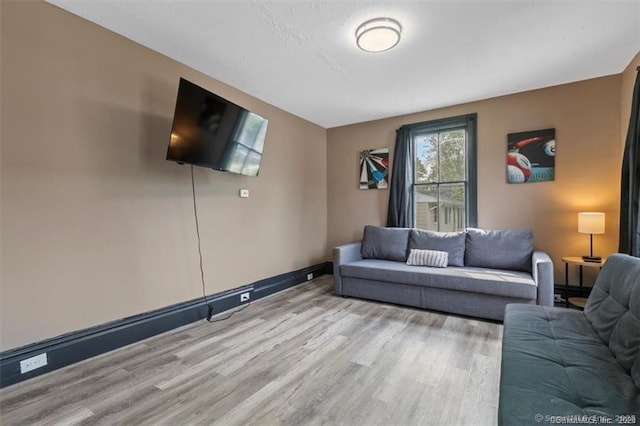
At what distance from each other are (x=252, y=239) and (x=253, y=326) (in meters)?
1.19

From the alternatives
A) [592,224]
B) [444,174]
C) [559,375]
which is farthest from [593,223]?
[559,375]

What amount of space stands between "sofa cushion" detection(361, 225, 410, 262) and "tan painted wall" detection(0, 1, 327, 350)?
1.94 m

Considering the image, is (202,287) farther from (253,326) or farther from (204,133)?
(204,133)

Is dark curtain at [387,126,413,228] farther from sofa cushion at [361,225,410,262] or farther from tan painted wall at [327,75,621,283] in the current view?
tan painted wall at [327,75,621,283]

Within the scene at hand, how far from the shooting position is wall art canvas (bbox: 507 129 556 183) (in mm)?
3428

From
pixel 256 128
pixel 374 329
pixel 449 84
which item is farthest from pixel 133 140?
pixel 449 84

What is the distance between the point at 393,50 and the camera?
263 centimetres

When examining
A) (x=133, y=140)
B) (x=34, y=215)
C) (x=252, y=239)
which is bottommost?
(x=252, y=239)

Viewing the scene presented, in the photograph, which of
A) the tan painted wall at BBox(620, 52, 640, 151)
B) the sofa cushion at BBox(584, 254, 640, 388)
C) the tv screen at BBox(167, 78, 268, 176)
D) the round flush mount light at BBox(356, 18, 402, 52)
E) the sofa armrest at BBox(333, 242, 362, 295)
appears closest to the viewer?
the sofa cushion at BBox(584, 254, 640, 388)

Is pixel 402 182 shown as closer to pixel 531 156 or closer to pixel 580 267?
pixel 531 156

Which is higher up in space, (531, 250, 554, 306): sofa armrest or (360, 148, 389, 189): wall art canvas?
(360, 148, 389, 189): wall art canvas

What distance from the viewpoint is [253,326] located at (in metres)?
2.85

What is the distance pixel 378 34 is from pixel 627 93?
2794mm

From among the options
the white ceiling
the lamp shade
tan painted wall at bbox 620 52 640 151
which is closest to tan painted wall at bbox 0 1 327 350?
the white ceiling
